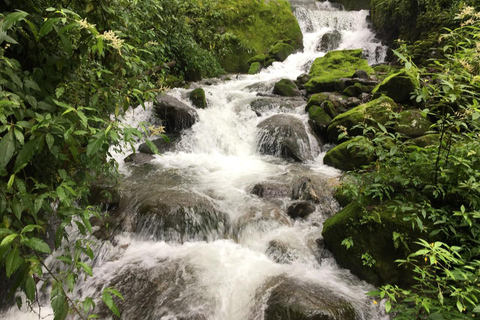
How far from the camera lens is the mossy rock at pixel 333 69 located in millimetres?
11349

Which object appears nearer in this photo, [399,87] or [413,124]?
[413,124]

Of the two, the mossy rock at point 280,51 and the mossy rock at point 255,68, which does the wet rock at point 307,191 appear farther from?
the mossy rock at point 280,51

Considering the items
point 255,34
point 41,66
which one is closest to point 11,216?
point 41,66

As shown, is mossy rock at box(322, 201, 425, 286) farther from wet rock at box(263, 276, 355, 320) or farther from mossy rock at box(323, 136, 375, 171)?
mossy rock at box(323, 136, 375, 171)

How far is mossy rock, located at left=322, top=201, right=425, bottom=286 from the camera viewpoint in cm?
342

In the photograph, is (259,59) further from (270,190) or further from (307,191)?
(307,191)

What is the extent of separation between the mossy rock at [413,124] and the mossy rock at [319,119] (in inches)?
96.0

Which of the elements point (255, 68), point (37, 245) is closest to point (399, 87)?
point (37, 245)

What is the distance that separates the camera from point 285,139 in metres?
8.46

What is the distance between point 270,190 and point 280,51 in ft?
46.1

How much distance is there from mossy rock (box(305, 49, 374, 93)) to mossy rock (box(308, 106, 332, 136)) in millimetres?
2506

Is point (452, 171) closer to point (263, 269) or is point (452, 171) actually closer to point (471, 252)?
point (471, 252)

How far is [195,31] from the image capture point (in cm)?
1372

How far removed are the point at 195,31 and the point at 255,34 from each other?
567 cm
